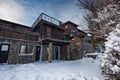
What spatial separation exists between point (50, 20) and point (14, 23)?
5817 mm

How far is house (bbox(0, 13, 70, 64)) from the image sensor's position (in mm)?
10828

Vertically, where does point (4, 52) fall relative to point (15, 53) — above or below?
above

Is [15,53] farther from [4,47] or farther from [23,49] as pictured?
[4,47]

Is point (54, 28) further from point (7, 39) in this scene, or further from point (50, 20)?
point (7, 39)

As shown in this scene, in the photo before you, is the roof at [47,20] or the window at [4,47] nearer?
the window at [4,47]

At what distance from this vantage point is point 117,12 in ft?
15.1

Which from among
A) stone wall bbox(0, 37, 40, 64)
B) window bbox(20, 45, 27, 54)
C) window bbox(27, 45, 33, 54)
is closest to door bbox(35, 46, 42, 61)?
window bbox(27, 45, 33, 54)

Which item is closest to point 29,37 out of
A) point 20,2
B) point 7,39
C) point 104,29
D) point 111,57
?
point 7,39

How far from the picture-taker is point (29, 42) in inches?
499

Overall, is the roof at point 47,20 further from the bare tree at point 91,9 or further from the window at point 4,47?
the bare tree at point 91,9

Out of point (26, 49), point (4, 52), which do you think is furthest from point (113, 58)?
point (4, 52)

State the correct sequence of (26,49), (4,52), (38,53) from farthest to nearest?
1. (38,53)
2. (26,49)
3. (4,52)

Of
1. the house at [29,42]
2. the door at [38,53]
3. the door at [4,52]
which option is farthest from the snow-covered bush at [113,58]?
the door at [38,53]

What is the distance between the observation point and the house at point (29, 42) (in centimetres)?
1083
